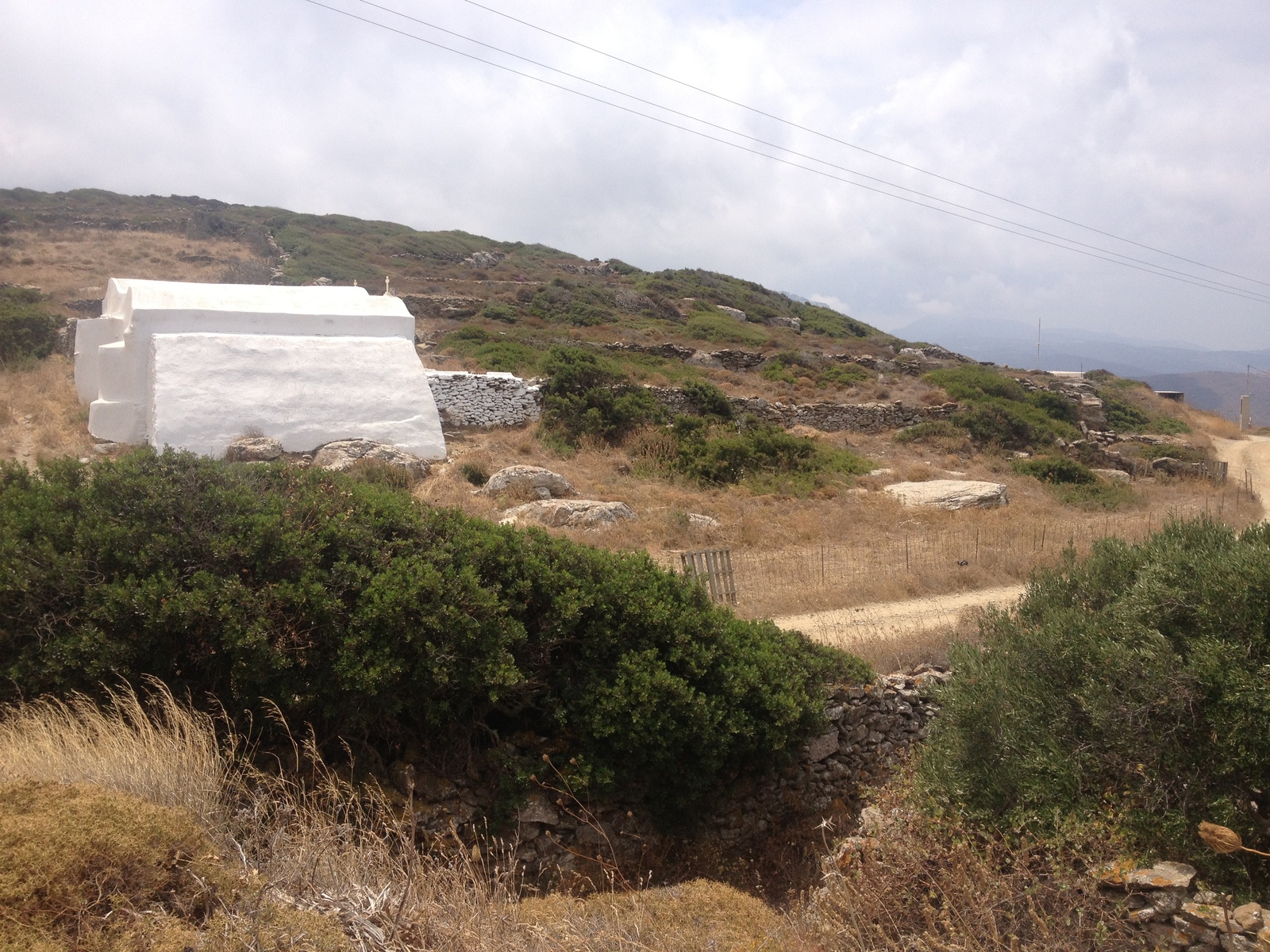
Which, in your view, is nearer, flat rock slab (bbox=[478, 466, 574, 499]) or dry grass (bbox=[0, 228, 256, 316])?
flat rock slab (bbox=[478, 466, 574, 499])

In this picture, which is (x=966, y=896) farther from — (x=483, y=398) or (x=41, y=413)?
(x=41, y=413)

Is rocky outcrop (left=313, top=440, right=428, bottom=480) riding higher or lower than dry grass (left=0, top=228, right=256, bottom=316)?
lower

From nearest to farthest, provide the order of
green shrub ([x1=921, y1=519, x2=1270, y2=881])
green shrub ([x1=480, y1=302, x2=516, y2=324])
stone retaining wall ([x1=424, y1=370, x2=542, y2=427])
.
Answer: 1. green shrub ([x1=921, y1=519, x2=1270, y2=881])
2. stone retaining wall ([x1=424, y1=370, x2=542, y2=427])
3. green shrub ([x1=480, y1=302, x2=516, y2=324])

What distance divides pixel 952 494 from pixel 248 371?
1224cm

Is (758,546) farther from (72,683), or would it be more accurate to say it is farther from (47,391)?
(47,391)

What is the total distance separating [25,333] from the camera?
65.6 ft

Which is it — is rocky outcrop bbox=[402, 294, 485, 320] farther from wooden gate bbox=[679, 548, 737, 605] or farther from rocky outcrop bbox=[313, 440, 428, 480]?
wooden gate bbox=[679, 548, 737, 605]

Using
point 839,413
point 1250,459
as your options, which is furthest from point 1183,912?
point 1250,459

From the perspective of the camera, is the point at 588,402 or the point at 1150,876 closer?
the point at 1150,876

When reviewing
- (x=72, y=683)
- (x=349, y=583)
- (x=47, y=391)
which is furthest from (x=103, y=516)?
(x=47, y=391)

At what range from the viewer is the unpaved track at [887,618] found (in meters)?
8.20

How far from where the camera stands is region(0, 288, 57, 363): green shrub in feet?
63.3

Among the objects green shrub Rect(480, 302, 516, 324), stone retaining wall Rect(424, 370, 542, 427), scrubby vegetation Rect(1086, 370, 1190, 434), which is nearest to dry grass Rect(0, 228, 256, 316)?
green shrub Rect(480, 302, 516, 324)

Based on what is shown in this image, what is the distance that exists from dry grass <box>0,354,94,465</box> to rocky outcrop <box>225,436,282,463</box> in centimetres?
223
